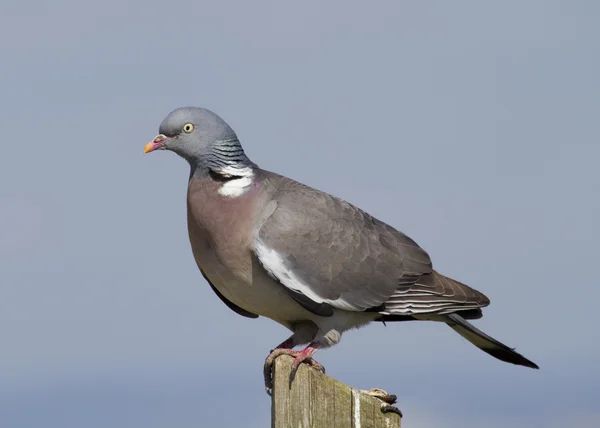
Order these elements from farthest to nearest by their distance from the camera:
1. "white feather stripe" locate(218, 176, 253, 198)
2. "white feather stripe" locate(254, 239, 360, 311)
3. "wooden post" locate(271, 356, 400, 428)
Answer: "white feather stripe" locate(218, 176, 253, 198) → "white feather stripe" locate(254, 239, 360, 311) → "wooden post" locate(271, 356, 400, 428)

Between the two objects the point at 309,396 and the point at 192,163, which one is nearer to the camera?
the point at 309,396

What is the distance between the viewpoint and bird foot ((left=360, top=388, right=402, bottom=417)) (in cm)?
440

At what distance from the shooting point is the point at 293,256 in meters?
6.32

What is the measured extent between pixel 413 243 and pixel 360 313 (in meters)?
0.89

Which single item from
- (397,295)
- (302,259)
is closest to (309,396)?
(302,259)

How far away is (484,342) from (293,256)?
166cm

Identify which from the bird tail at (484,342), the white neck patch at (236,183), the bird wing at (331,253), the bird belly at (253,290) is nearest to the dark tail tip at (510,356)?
the bird tail at (484,342)

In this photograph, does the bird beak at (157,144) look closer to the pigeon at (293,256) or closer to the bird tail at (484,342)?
the pigeon at (293,256)

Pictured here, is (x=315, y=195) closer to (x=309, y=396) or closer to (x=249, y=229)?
(x=249, y=229)

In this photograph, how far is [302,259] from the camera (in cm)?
639

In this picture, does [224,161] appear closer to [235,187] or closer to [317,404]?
[235,187]

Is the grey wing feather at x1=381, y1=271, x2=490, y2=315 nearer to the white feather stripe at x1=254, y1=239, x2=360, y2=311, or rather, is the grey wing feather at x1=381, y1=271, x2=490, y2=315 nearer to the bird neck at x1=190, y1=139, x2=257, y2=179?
the white feather stripe at x1=254, y1=239, x2=360, y2=311

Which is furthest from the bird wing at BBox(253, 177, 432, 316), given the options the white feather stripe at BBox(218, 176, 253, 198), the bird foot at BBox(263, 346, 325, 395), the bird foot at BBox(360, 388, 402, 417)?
the bird foot at BBox(360, 388, 402, 417)

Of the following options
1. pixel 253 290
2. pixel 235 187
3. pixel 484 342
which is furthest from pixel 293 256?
pixel 484 342
